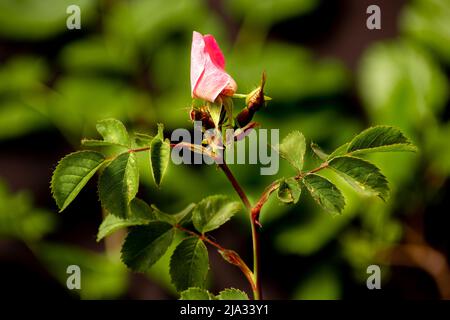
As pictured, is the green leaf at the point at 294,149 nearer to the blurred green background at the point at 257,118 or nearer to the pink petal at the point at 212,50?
the pink petal at the point at 212,50

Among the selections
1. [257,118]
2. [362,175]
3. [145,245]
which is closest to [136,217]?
[145,245]

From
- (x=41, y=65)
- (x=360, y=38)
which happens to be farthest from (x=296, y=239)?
(x=41, y=65)

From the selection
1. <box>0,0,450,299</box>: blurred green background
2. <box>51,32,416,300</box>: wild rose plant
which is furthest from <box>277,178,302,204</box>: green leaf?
<box>0,0,450,299</box>: blurred green background

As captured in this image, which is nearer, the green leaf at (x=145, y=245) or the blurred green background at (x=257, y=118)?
the green leaf at (x=145, y=245)

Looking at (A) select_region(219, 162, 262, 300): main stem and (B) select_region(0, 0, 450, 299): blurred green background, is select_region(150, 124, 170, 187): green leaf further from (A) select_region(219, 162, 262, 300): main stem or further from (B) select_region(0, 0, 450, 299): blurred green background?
(B) select_region(0, 0, 450, 299): blurred green background

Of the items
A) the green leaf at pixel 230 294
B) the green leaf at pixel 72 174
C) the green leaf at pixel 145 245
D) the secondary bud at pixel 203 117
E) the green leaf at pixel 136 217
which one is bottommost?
the green leaf at pixel 230 294

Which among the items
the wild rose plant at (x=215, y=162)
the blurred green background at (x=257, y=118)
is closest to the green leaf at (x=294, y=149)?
the wild rose plant at (x=215, y=162)
